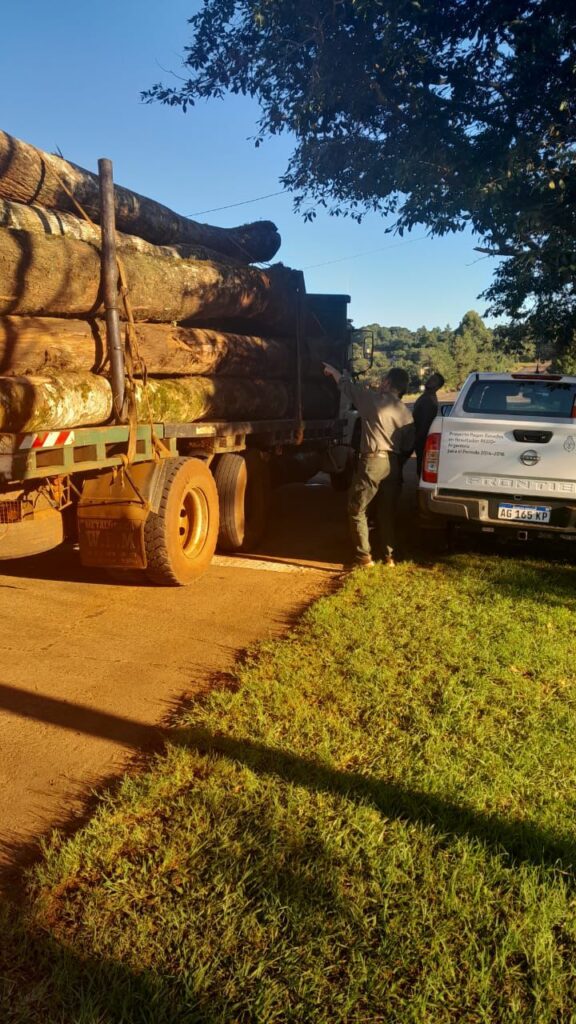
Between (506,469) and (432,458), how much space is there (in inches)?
25.9

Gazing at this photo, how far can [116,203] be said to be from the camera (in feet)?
22.1

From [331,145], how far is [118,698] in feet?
33.9

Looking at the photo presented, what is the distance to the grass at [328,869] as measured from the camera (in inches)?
82.7

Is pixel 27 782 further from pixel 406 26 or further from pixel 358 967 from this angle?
pixel 406 26

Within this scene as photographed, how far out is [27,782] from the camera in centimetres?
325

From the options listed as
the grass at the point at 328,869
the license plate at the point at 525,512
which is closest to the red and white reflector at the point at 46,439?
the grass at the point at 328,869

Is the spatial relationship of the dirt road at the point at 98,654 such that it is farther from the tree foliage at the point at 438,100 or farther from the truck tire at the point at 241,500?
the tree foliage at the point at 438,100

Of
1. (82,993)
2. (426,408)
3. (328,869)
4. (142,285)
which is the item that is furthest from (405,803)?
(426,408)

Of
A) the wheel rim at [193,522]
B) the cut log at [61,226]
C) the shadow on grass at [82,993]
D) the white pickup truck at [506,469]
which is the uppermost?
the cut log at [61,226]

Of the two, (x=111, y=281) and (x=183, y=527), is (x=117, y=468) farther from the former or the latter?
(x=111, y=281)

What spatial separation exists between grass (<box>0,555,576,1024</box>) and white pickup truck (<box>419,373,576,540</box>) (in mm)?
2392

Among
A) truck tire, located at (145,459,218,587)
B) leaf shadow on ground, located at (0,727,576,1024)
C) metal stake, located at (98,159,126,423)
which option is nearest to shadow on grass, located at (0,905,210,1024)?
leaf shadow on ground, located at (0,727,576,1024)

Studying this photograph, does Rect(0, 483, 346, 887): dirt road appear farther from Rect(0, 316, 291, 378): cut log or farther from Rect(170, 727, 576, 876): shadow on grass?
Rect(0, 316, 291, 378): cut log

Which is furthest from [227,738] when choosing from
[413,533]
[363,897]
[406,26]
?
[406,26]
